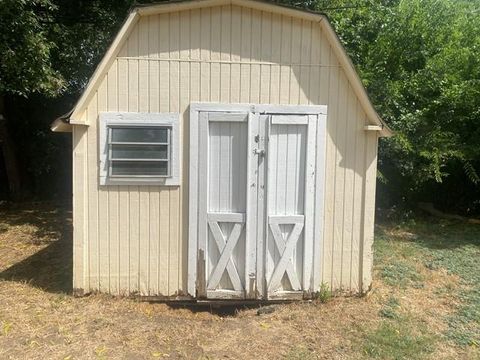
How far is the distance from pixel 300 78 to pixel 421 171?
5135 millimetres

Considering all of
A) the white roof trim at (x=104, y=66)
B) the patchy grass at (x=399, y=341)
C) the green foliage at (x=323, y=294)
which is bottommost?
the patchy grass at (x=399, y=341)

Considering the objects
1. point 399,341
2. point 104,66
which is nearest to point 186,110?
point 104,66

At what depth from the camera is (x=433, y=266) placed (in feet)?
21.0

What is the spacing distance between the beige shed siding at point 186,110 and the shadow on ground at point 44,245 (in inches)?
39.9

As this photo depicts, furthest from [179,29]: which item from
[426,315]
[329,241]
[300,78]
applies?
[426,315]

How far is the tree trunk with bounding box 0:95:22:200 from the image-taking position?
11.2m

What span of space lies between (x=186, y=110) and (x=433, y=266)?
429 cm

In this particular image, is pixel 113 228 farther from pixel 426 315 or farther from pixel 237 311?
pixel 426 315

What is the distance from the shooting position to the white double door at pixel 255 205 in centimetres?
461

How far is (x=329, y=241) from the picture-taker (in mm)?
4867

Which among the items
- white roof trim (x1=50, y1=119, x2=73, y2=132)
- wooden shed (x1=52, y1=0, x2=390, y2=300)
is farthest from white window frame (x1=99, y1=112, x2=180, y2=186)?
white roof trim (x1=50, y1=119, x2=73, y2=132)

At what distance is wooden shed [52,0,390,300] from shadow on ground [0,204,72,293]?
1.05 metres

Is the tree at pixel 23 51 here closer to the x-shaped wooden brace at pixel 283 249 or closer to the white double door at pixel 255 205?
the white double door at pixel 255 205

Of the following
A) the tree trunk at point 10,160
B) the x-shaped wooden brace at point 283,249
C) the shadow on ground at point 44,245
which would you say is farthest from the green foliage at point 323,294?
the tree trunk at point 10,160
